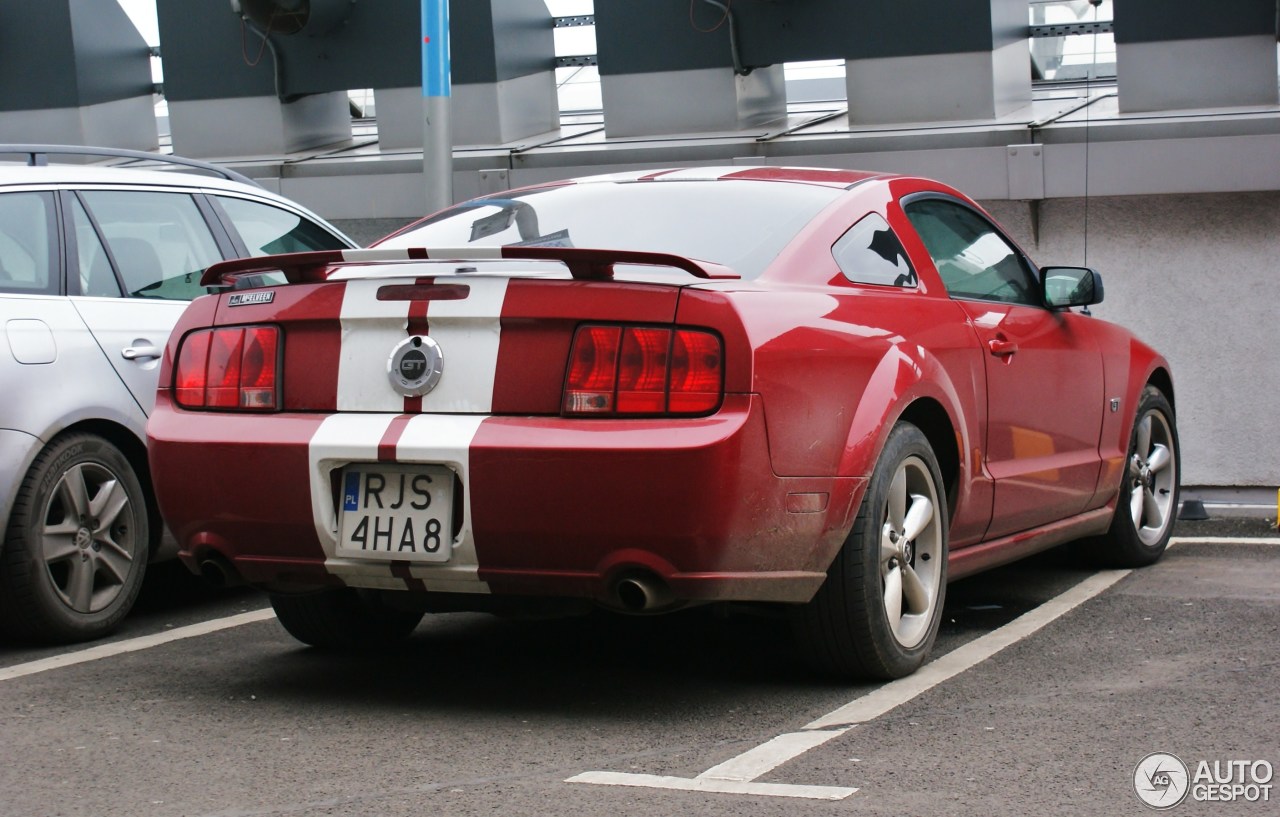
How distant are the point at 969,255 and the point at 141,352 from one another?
8.98 feet

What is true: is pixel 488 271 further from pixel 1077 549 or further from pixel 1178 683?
A: pixel 1077 549

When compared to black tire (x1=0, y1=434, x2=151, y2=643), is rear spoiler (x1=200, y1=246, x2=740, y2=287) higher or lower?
higher

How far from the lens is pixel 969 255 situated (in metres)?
5.74

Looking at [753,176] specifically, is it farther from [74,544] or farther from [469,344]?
[74,544]

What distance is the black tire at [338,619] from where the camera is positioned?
5.32 meters

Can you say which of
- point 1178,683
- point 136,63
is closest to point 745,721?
point 1178,683

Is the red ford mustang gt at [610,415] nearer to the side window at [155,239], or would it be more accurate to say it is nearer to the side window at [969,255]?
the side window at [969,255]

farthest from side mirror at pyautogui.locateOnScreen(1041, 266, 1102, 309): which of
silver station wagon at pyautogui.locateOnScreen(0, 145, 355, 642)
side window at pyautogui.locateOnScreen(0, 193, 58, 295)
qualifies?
side window at pyautogui.locateOnScreen(0, 193, 58, 295)

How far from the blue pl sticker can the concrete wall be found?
6.16 metres

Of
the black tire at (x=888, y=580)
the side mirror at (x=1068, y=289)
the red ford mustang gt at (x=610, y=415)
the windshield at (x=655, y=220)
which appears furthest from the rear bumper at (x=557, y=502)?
the side mirror at (x=1068, y=289)

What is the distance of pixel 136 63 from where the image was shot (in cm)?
1464

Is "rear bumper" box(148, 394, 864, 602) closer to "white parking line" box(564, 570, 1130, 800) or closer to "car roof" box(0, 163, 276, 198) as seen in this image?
"white parking line" box(564, 570, 1130, 800)

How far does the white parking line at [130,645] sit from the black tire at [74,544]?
0.44 ft

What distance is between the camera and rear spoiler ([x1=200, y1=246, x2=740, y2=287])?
422 cm
